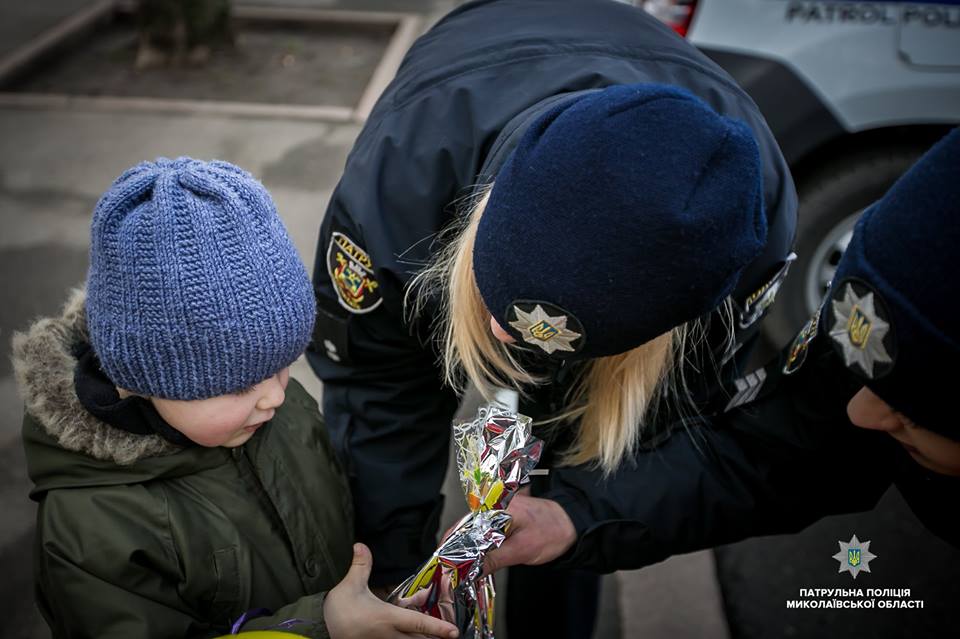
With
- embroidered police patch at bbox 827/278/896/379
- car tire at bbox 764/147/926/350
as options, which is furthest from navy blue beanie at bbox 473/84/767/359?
car tire at bbox 764/147/926/350

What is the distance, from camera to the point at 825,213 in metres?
3.15

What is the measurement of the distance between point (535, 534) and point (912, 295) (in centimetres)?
87

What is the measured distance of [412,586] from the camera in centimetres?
145

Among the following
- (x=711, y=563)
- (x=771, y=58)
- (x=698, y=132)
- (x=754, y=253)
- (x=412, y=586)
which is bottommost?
(x=711, y=563)

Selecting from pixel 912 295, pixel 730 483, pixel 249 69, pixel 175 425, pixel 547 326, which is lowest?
pixel 249 69

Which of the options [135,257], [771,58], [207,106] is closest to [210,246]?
[135,257]

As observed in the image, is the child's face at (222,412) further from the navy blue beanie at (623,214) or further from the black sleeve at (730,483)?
the black sleeve at (730,483)

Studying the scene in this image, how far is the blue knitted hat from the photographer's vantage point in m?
1.25

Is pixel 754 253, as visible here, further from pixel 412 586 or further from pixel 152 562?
pixel 152 562

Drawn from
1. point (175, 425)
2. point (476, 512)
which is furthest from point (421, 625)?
point (175, 425)

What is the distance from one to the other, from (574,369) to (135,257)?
34.9 inches

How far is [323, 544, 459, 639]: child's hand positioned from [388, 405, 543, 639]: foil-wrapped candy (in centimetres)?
6

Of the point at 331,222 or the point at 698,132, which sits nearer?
the point at 698,132

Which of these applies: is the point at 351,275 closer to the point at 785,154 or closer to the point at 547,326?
the point at 547,326
